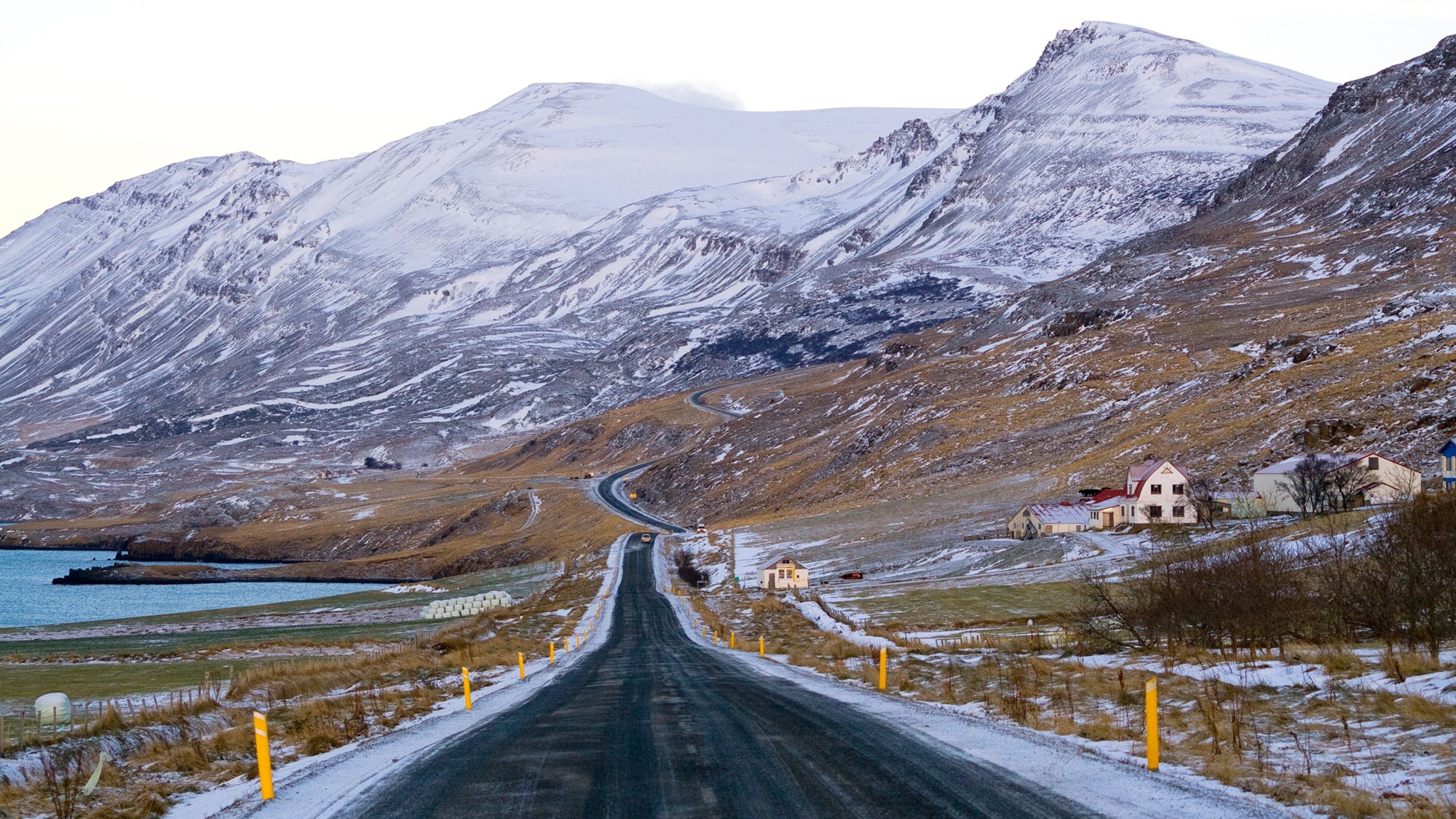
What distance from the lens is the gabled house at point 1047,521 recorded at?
261 feet

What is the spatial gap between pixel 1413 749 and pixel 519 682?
73.9 ft

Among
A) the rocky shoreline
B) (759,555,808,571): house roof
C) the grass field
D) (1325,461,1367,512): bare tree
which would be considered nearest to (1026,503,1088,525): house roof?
(759,555,808,571): house roof

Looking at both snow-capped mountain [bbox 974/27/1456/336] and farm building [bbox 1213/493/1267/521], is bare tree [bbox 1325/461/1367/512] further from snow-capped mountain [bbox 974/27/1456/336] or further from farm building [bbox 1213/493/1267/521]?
snow-capped mountain [bbox 974/27/1456/336]

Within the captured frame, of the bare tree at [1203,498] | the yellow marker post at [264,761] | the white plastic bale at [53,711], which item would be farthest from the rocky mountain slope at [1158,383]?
the yellow marker post at [264,761]

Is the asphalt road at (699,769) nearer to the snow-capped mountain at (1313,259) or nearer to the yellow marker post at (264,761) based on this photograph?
the yellow marker post at (264,761)

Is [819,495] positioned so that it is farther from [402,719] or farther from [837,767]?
[837,767]

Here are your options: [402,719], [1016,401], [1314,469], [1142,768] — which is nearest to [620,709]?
[402,719]

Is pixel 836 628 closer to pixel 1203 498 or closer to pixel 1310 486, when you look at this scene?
pixel 1310 486

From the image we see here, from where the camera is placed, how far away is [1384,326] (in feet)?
363

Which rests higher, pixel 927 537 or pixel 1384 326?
pixel 1384 326

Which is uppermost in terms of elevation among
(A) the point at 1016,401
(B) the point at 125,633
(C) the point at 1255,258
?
(C) the point at 1255,258

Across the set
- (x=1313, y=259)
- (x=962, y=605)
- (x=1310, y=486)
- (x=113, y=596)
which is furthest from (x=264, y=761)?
(x=1313, y=259)

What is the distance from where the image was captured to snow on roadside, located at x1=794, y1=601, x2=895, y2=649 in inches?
1554

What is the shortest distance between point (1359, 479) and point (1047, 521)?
19.4 m
